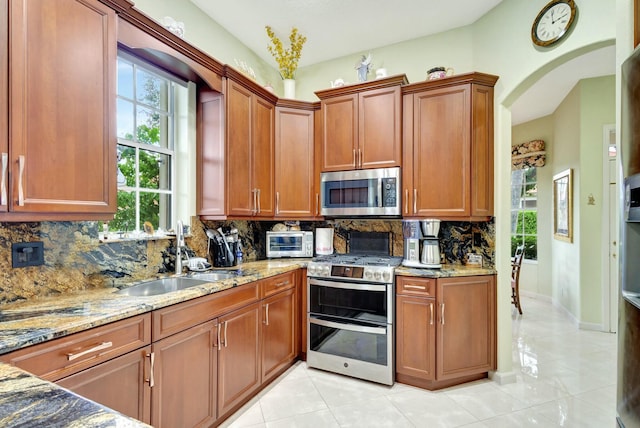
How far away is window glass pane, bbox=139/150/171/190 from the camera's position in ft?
7.89

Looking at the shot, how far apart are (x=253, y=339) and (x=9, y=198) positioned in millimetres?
1610

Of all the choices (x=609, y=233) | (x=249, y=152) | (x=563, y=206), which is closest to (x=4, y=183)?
(x=249, y=152)

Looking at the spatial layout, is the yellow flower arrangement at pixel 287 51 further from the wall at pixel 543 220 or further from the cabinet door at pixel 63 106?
the wall at pixel 543 220

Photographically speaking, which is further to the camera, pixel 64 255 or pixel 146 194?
pixel 146 194

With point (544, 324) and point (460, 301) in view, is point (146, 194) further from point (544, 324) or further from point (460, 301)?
point (544, 324)

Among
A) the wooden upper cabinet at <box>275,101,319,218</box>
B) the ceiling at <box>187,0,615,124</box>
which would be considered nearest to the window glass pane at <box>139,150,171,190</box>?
the wooden upper cabinet at <box>275,101,319,218</box>

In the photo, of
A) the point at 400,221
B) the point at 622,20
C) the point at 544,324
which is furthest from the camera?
the point at 544,324

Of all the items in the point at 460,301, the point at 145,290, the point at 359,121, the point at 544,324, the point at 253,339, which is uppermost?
the point at 359,121

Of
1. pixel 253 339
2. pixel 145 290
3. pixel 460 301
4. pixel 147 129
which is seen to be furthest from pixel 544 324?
pixel 147 129

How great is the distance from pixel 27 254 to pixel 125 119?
1108 millimetres

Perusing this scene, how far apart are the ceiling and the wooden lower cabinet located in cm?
230

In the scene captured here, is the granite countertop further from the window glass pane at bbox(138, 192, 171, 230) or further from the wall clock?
the wall clock

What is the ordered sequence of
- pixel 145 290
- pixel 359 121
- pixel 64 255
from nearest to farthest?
pixel 64 255 → pixel 145 290 → pixel 359 121

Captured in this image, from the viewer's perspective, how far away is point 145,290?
2098 mm
